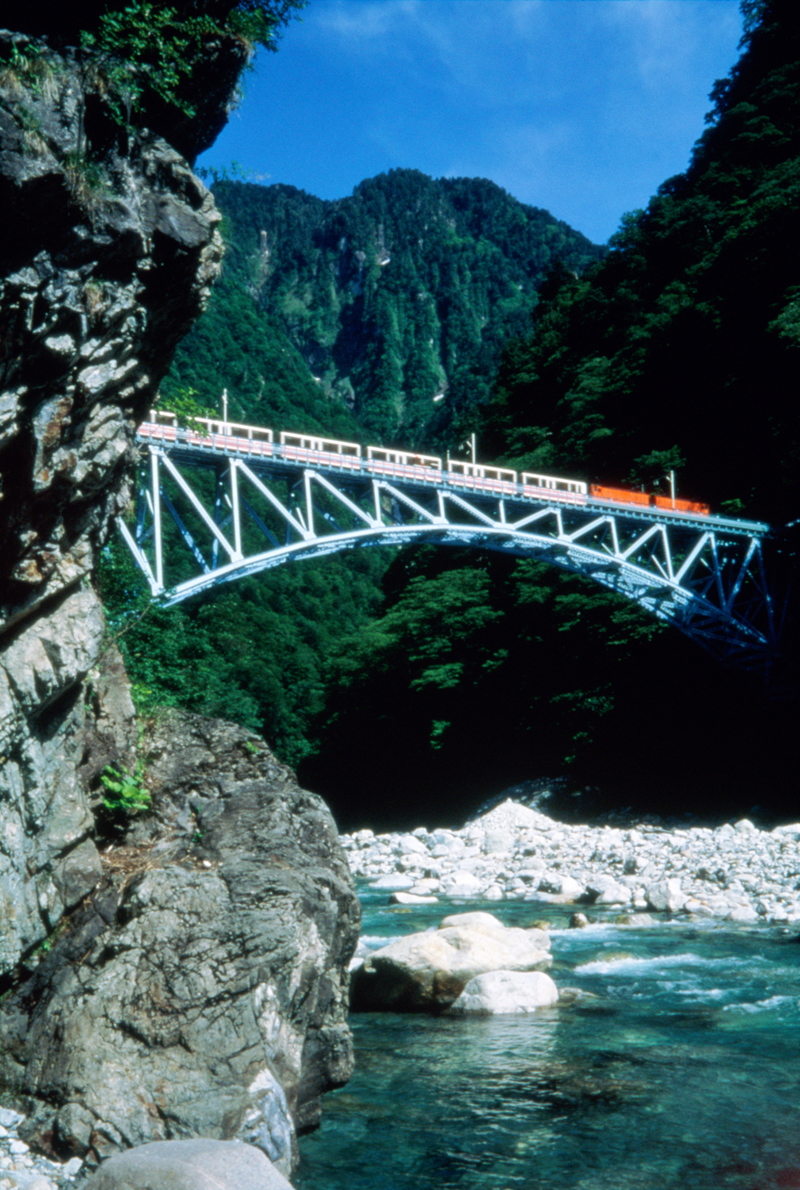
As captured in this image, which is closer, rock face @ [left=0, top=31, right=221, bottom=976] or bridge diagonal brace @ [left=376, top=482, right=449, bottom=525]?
rock face @ [left=0, top=31, right=221, bottom=976]

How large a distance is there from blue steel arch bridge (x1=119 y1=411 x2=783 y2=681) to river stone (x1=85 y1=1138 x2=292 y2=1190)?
Answer: 9.88m

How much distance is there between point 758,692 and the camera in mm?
26141

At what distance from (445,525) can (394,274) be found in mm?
150921

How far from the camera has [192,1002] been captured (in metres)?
5.11

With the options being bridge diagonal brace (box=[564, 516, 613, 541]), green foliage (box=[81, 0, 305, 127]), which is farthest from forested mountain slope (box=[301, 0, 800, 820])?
green foliage (box=[81, 0, 305, 127])

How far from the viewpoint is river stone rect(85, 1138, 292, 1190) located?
378cm

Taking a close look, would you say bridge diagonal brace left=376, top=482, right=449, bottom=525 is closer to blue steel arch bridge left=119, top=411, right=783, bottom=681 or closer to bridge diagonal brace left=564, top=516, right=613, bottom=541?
blue steel arch bridge left=119, top=411, right=783, bottom=681

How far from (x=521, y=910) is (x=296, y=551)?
8113 mm

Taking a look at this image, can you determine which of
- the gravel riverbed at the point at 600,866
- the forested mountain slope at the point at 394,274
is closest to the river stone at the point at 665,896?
the gravel riverbed at the point at 600,866

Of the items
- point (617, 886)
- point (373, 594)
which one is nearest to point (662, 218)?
point (373, 594)

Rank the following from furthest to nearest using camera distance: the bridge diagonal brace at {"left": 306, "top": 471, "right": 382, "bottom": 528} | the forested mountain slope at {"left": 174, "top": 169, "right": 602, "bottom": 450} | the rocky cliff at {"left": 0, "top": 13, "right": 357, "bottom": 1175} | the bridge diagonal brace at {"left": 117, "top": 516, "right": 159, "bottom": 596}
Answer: the forested mountain slope at {"left": 174, "top": 169, "right": 602, "bottom": 450}, the bridge diagonal brace at {"left": 306, "top": 471, "right": 382, "bottom": 528}, the bridge diagonal brace at {"left": 117, "top": 516, "right": 159, "bottom": 596}, the rocky cliff at {"left": 0, "top": 13, "right": 357, "bottom": 1175}

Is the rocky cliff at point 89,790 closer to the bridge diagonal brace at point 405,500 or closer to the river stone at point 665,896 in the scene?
the river stone at point 665,896

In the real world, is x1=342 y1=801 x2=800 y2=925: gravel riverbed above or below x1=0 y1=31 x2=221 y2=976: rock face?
below

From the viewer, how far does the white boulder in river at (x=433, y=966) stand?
836 cm
